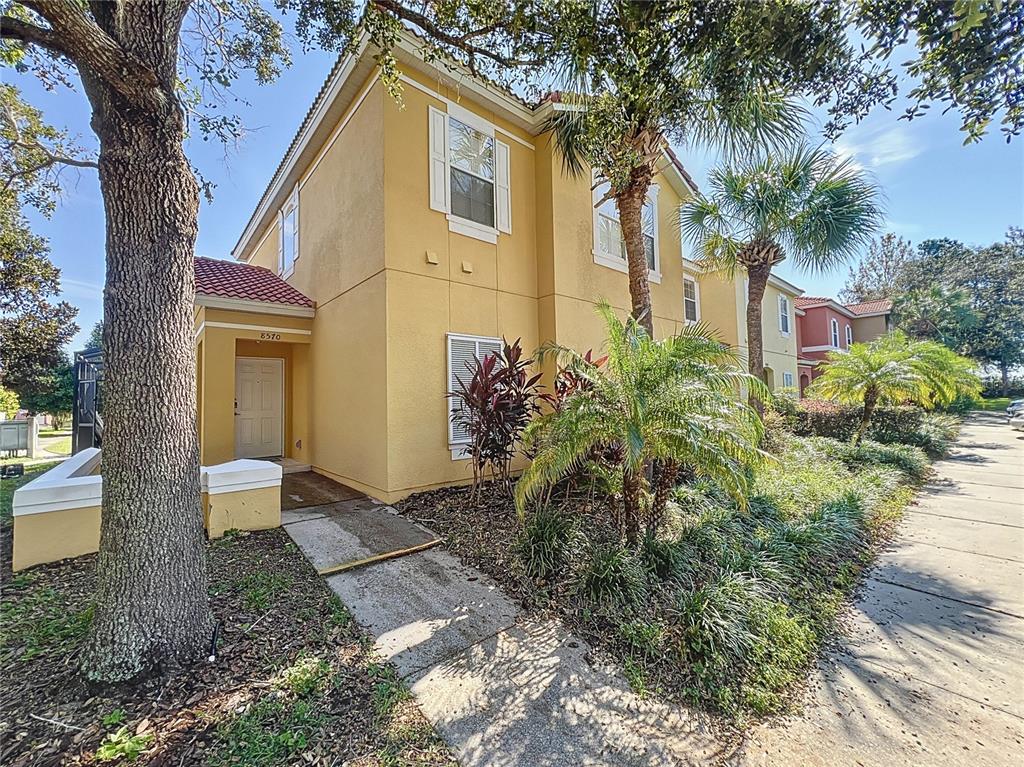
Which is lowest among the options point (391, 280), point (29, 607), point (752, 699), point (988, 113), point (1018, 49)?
point (752, 699)

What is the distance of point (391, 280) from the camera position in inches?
262

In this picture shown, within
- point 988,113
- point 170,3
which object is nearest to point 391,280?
point 170,3

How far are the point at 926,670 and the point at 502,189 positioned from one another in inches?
336

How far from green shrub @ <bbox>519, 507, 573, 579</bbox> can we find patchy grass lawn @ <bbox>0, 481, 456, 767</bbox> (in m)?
1.72

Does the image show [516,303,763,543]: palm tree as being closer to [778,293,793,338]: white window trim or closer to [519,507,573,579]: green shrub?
[519,507,573,579]: green shrub

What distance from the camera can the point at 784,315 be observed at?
21172 mm

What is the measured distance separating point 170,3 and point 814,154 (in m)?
12.0

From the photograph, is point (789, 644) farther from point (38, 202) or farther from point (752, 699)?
point (38, 202)

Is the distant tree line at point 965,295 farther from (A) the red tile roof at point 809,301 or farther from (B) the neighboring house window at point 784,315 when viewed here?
(B) the neighboring house window at point 784,315

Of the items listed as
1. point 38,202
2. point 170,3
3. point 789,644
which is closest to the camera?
point 170,3

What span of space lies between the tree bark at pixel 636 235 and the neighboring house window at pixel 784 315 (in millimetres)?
Answer: 17624

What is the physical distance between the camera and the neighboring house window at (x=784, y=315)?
20.7m

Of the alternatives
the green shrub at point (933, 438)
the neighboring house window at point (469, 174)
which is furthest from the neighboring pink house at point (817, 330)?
the neighboring house window at point (469, 174)

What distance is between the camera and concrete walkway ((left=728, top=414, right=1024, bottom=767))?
2.47 m
